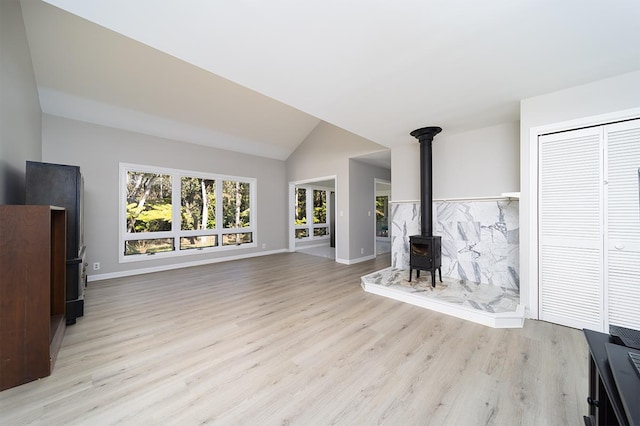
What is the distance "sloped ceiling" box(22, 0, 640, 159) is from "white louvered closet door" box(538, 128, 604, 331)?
660 millimetres

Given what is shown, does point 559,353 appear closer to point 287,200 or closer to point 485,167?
point 485,167

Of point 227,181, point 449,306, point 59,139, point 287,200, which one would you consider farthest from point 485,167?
point 59,139

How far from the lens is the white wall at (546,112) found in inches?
87.0

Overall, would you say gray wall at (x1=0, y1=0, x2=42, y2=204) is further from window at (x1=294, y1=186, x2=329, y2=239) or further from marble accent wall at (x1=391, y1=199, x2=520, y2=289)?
window at (x1=294, y1=186, x2=329, y2=239)

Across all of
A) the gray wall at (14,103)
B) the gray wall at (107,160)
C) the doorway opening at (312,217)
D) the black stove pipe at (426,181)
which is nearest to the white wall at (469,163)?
the black stove pipe at (426,181)

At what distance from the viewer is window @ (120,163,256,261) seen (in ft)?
15.5

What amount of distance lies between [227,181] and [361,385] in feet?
18.4

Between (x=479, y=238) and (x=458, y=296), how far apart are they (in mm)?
1173

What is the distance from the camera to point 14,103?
239 cm

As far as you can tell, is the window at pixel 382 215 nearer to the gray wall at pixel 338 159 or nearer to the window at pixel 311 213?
the window at pixel 311 213

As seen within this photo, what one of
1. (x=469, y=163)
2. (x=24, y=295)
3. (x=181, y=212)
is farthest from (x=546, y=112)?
(x=181, y=212)

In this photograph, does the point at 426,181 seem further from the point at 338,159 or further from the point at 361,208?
the point at 338,159

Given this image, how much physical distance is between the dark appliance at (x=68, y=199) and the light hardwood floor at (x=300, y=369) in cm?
33

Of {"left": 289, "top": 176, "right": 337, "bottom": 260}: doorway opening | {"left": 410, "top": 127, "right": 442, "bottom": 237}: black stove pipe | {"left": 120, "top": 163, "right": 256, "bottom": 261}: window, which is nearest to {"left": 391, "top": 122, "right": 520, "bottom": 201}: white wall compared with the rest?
{"left": 410, "top": 127, "right": 442, "bottom": 237}: black stove pipe
